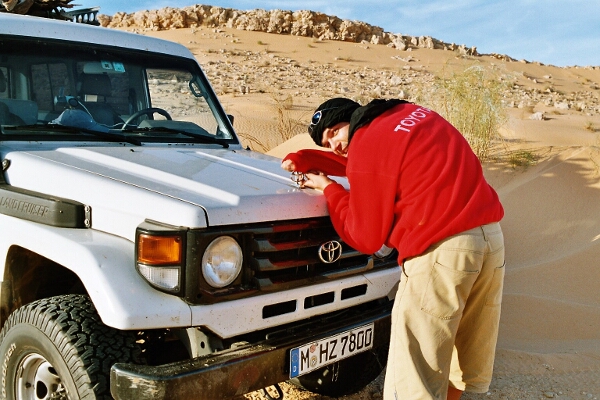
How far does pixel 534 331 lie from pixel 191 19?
4609 cm

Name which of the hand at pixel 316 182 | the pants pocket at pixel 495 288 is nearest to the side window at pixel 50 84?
the hand at pixel 316 182

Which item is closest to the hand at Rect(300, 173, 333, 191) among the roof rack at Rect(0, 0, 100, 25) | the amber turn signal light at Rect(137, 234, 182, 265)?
the amber turn signal light at Rect(137, 234, 182, 265)

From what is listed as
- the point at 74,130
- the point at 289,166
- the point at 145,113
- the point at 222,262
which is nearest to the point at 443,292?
the point at 222,262

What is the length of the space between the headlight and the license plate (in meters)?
0.44

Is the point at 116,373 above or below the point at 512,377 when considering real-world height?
above

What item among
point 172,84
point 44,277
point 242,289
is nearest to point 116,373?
point 242,289

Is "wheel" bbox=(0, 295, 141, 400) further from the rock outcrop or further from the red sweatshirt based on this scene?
the rock outcrop

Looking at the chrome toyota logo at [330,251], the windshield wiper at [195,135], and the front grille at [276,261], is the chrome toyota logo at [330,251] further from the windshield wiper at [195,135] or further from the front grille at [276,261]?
the windshield wiper at [195,135]

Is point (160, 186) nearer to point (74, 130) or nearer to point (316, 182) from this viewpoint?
point (316, 182)

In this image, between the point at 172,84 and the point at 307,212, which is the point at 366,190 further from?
the point at 172,84

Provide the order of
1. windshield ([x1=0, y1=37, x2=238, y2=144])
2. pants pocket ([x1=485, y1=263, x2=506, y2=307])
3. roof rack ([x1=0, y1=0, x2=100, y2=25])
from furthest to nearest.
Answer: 1. roof rack ([x1=0, y1=0, x2=100, y2=25])
2. windshield ([x1=0, y1=37, x2=238, y2=144])
3. pants pocket ([x1=485, y1=263, x2=506, y2=307])

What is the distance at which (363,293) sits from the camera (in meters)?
3.03

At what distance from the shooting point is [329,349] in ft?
9.02

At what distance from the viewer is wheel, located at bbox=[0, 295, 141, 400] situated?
2.35m
